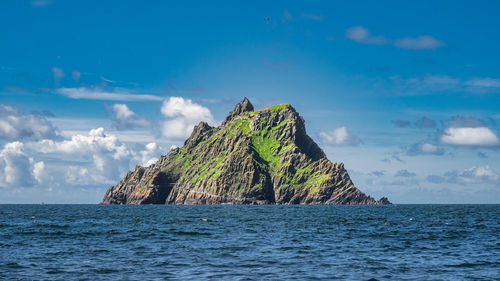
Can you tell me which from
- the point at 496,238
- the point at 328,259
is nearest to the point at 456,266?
the point at 328,259

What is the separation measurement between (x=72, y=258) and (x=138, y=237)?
1674 centimetres

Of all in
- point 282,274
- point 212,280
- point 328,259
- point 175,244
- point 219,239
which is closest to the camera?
point 212,280

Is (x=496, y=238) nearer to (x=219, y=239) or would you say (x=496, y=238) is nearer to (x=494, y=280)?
(x=494, y=280)

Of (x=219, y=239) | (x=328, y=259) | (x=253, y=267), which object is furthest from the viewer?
(x=219, y=239)

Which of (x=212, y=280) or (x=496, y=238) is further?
(x=496, y=238)

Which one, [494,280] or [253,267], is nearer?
[494,280]

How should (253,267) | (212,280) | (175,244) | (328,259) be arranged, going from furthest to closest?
(175,244), (328,259), (253,267), (212,280)

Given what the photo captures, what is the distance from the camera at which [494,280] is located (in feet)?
94.8

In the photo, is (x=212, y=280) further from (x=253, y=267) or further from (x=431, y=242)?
(x=431, y=242)

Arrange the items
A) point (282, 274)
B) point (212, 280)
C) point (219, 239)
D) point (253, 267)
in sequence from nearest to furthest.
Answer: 1. point (212, 280)
2. point (282, 274)
3. point (253, 267)
4. point (219, 239)

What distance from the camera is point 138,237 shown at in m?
54.1

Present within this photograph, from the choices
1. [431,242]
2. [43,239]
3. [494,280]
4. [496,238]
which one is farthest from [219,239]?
[496,238]

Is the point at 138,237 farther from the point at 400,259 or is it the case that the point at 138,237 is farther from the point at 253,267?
the point at 400,259

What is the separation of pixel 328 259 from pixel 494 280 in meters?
12.7
